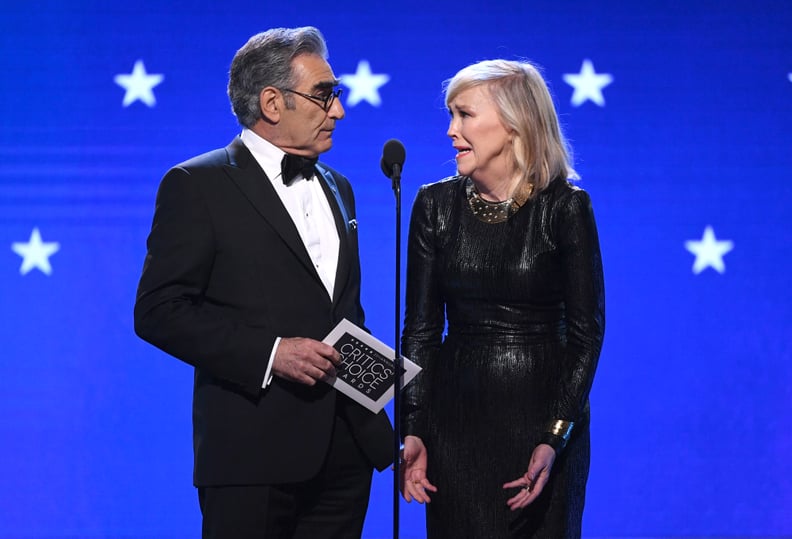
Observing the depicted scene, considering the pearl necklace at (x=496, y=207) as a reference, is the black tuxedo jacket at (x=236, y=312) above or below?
below

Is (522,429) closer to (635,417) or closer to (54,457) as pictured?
(635,417)

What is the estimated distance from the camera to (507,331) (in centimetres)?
214

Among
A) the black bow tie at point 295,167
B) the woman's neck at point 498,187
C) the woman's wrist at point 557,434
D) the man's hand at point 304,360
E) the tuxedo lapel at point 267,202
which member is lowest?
the woman's wrist at point 557,434

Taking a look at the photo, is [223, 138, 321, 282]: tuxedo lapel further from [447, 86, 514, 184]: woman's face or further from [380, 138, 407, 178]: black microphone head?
[447, 86, 514, 184]: woman's face

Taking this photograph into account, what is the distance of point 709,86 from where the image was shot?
3.68 meters

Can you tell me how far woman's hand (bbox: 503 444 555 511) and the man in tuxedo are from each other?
1.05 ft

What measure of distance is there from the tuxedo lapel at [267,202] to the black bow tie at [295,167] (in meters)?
0.05

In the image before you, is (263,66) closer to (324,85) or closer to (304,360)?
(324,85)

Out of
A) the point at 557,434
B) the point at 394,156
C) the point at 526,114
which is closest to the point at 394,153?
→ the point at 394,156

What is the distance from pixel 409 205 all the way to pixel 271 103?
1.45m

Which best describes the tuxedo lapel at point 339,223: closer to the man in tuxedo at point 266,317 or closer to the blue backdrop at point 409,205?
the man in tuxedo at point 266,317

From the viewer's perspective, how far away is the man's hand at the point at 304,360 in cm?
197

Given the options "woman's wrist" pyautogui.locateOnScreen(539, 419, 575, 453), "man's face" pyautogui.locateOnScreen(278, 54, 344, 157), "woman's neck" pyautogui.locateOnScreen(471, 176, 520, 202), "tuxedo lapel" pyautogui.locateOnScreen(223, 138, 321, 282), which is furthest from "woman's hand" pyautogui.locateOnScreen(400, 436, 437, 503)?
"man's face" pyautogui.locateOnScreen(278, 54, 344, 157)

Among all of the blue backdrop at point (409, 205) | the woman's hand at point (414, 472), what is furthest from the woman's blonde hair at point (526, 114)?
the blue backdrop at point (409, 205)
